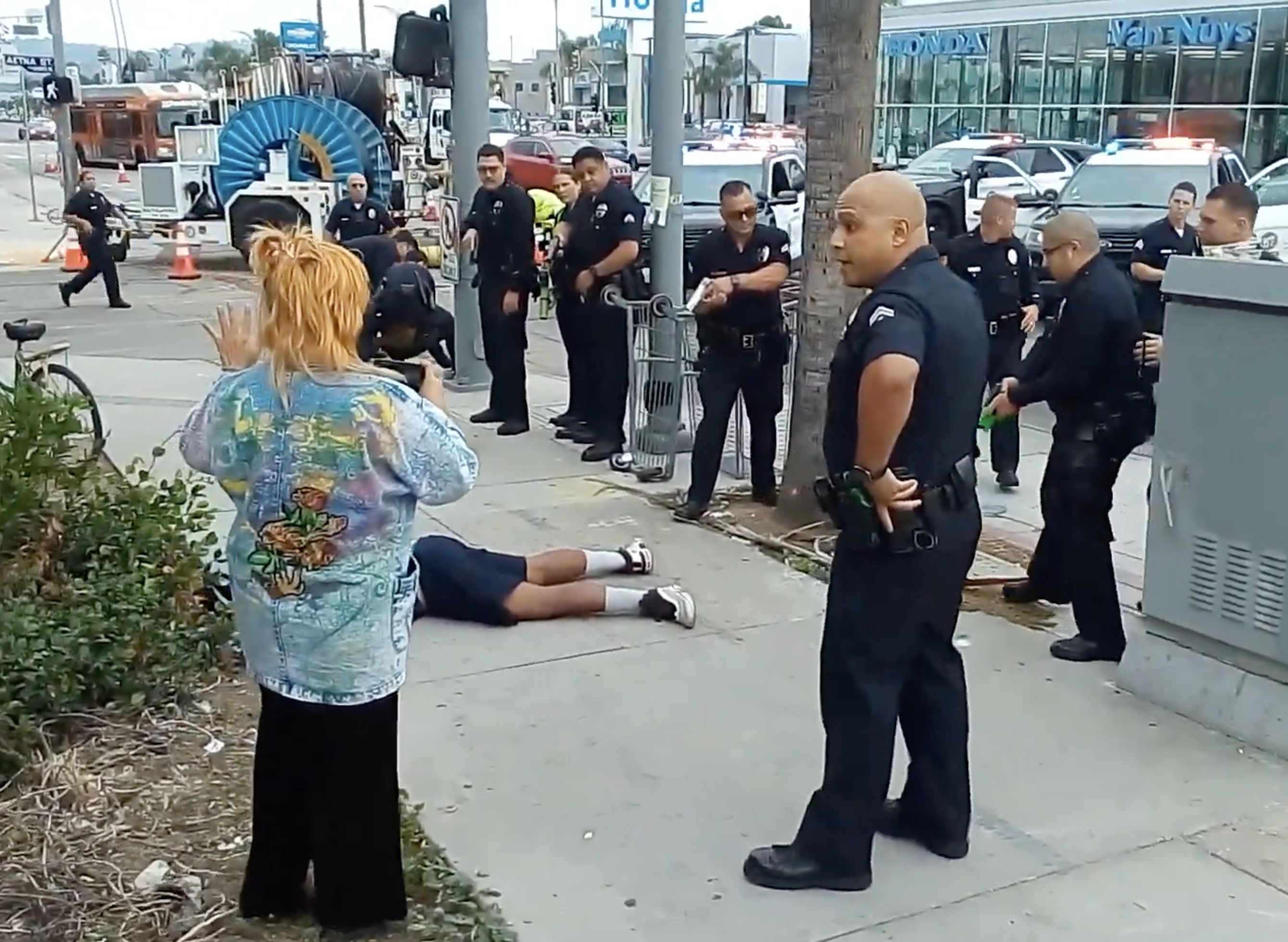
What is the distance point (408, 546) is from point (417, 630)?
2673 millimetres

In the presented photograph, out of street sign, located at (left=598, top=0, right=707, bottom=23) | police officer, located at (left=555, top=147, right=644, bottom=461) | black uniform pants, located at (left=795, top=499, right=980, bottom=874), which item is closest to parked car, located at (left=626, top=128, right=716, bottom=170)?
street sign, located at (left=598, top=0, right=707, bottom=23)

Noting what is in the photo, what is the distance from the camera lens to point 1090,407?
5770 millimetres

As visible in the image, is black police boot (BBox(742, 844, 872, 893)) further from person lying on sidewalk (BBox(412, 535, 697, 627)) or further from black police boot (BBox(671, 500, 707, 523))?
black police boot (BBox(671, 500, 707, 523))

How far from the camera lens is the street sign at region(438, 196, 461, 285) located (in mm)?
11391

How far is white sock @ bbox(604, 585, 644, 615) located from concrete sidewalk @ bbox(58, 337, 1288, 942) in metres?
0.05

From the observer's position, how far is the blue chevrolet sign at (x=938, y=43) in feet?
130

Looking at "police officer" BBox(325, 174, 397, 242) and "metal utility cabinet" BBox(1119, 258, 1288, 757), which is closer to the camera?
"metal utility cabinet" BBox(1119, 258, 1288, 757)

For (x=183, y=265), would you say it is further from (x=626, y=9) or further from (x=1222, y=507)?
(x=1222, y=507)

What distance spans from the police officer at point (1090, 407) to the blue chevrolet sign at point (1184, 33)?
30.3 meters

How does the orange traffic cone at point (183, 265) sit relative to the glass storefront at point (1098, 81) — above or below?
below

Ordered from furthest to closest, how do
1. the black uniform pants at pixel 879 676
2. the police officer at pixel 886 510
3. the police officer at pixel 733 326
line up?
the police officer at pixel 733 326 < the black uniform pants at pixel 879 676 < the police officer at pixel 886 510

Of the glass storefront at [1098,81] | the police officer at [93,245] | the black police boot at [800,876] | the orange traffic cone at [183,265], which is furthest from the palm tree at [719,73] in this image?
the black police boot at [800,876]

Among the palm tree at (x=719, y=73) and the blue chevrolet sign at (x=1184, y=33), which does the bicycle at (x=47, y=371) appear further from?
the palm tree at (x=719, y=73)

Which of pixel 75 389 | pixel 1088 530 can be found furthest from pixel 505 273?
pixel 1088 530
